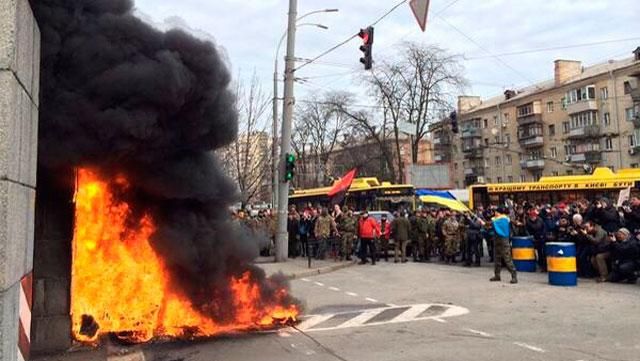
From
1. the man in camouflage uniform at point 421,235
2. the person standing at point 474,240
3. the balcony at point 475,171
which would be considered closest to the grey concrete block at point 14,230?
the person standing at point 474,240

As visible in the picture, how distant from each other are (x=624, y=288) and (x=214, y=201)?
28.6ft

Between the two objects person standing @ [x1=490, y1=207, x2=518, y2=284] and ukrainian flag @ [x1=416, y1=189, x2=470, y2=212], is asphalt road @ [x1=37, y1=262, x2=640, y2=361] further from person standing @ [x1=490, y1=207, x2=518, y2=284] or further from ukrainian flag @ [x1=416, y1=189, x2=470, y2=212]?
ukrainian flag @ [x1=416, y1=189, x2=470, y2=212]

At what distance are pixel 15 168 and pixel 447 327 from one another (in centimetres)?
663

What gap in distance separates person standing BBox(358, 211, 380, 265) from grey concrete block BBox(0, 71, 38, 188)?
14591 millimetres

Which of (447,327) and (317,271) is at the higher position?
(317,271)

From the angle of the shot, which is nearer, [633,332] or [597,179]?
[633,332]

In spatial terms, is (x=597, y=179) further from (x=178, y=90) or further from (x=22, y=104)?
(x=22, y=104)

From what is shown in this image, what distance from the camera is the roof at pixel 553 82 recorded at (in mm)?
55406

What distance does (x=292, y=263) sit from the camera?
701 inches

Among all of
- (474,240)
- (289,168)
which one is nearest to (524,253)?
(474,240)

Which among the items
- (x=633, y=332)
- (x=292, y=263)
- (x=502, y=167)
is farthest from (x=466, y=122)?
(x=633, y=332)

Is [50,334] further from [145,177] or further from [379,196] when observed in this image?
[379,196]

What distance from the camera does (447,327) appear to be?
8.30 metres

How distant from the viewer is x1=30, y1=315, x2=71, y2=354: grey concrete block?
262 inches
